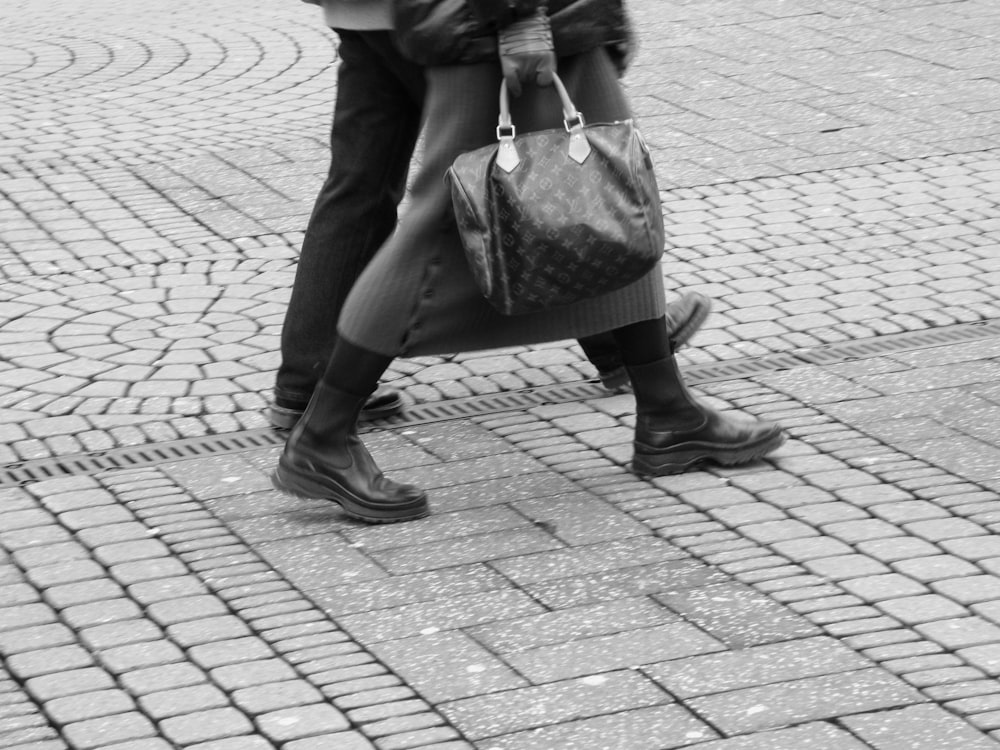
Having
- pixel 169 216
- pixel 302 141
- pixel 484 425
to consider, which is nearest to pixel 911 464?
pixel 484 425

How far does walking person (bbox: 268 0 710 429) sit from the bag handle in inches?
15.8

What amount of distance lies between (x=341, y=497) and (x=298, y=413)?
2.22 ft

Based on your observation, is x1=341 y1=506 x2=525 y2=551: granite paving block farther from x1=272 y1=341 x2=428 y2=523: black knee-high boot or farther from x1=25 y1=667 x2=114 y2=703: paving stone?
x1=25 y1=667 x2=114 y2=703: paving stone

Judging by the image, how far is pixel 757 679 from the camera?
350cm

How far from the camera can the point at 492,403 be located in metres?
5.15

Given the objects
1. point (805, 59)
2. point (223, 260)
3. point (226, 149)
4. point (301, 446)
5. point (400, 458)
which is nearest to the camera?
point (301, 446)

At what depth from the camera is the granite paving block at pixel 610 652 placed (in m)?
3.57

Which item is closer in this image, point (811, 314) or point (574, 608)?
point (574, 608)

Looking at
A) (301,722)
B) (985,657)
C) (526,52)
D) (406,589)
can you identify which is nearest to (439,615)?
(406,589)

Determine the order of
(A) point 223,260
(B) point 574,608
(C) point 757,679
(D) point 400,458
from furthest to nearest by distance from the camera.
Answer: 1. (A) point 223,260
2. (D) point 400,458
3. (B) point 574,608
4. (C) point 757,679

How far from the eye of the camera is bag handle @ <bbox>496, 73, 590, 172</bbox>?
391 centimetres

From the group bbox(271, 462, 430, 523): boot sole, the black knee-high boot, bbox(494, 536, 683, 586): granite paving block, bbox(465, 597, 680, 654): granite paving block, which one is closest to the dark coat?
the black knee-high boot

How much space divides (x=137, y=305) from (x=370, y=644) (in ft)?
8.27

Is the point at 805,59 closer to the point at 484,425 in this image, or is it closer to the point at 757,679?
the point at 484,425
